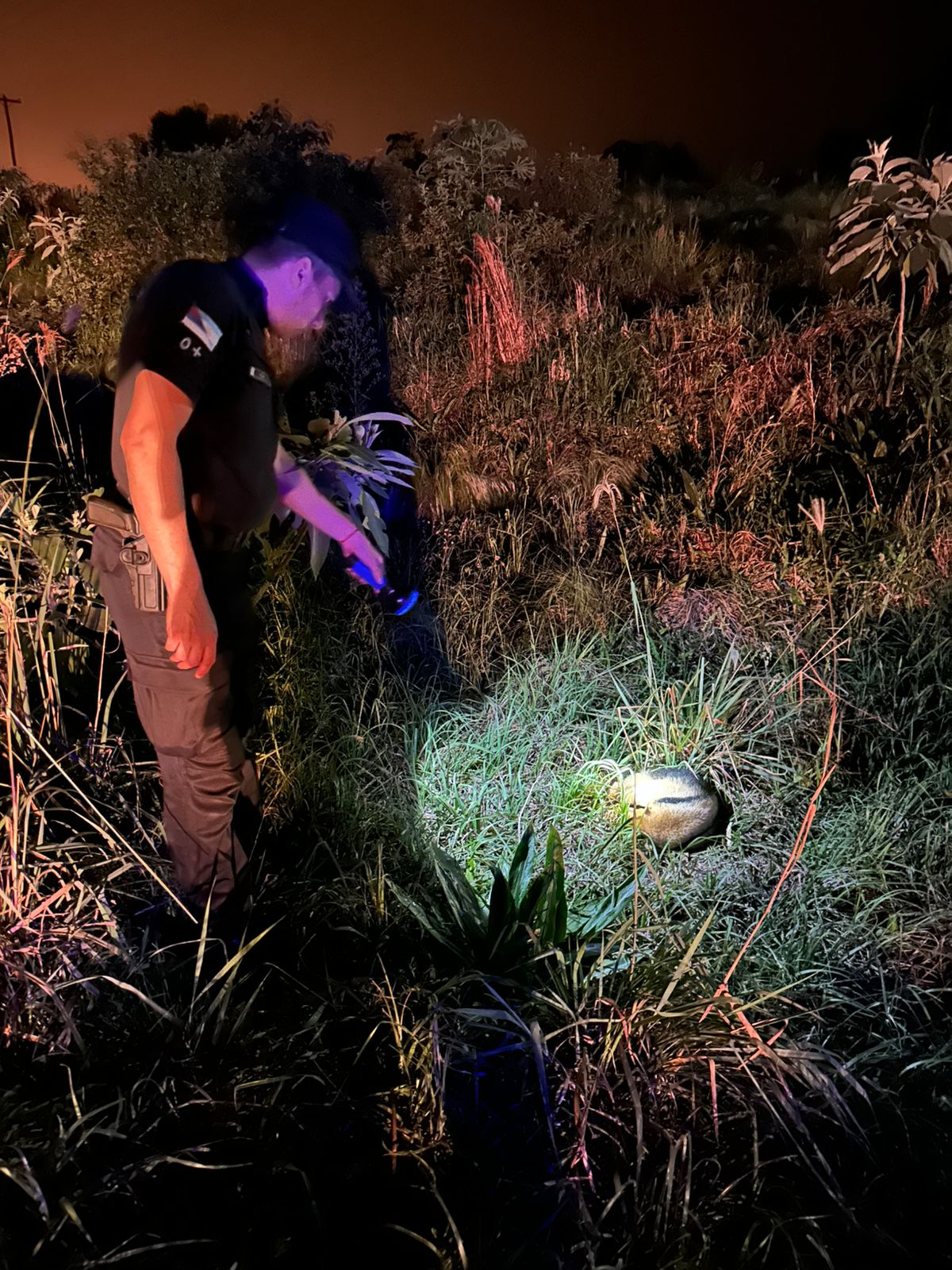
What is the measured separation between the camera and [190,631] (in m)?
1.92

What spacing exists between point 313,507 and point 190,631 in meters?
0.71

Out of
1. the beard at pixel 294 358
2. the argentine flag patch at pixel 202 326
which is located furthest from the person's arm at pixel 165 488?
the beard at pixel 294 358

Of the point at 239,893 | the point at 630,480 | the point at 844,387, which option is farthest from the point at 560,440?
the point at 239,893

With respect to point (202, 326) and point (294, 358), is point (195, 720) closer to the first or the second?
point (202, 326)

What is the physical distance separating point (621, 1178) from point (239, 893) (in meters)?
1.06

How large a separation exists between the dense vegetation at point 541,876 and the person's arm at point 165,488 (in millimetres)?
395

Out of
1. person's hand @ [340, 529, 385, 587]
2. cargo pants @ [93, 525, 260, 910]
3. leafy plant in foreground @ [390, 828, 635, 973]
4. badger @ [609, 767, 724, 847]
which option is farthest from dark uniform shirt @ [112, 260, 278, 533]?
badger @ [609, 767, 724, 847]

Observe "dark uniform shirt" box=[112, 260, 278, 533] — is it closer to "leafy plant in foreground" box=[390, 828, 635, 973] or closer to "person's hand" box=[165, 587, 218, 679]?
"person's hand" box=[165, 587, 218, 679]

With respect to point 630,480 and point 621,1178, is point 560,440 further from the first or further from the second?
point 621,1178

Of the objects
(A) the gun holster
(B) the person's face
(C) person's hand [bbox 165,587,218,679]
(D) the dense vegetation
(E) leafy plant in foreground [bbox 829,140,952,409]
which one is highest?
(E) leafy plant in foreground [bbox 829,140,952,409]

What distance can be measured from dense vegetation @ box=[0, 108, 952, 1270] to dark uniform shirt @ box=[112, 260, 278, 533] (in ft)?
1.03

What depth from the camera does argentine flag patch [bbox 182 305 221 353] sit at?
69.4 inches

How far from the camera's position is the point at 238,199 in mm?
2475

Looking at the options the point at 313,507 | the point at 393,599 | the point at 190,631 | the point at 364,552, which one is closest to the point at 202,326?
the point at 190,631
